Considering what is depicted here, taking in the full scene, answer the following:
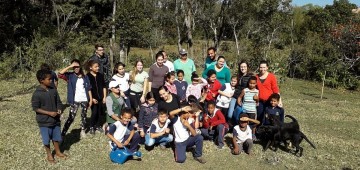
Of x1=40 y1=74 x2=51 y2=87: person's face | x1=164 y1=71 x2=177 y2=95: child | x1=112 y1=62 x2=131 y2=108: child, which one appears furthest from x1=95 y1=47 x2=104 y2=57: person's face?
x1=40 y1=74 x2=51 y2=87: person's face

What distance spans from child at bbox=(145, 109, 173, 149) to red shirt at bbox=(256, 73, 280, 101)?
2287 millimetres

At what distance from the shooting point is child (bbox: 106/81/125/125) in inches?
324

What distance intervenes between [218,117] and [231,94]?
0.80 meters

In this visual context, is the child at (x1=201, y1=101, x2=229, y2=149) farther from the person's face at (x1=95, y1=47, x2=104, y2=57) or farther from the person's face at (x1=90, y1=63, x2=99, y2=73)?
the person's face at (x1=95, y1=47, x2=104, y2=57)

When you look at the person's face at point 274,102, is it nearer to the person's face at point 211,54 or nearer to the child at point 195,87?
the child at point 195,87

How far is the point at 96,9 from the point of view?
30.8 meters

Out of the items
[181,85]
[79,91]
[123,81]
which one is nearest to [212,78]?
[181,85]

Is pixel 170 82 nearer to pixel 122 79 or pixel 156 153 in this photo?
pixel 122 79

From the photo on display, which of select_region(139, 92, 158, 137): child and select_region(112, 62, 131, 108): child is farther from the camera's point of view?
select_region(112, 62, 131, 108): child

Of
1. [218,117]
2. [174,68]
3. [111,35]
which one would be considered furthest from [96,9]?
[218,117]

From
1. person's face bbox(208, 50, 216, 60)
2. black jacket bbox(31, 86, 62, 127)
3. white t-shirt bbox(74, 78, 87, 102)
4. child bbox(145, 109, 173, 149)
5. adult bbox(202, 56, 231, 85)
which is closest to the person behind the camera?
black jacket bbox(31, 86, 62, 127)

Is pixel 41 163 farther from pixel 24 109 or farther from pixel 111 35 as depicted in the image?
pixel 111 35

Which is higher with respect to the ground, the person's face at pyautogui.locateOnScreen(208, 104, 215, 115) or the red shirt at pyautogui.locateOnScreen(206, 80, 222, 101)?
the red shirt at pyautogui.locateOnScreen(206, 80, 222, 101)

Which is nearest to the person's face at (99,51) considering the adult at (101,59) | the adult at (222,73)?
the adult at (101,59)
